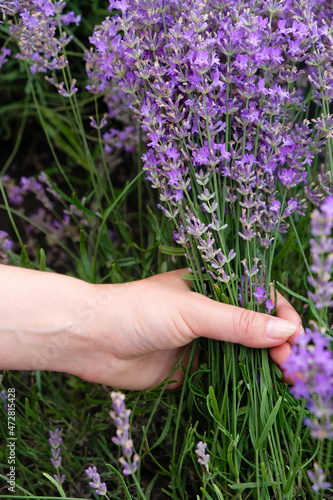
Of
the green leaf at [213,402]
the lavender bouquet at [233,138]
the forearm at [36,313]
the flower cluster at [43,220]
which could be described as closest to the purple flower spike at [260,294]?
the lavender bouquet at [233,138]

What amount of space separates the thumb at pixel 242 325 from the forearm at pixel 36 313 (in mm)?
265

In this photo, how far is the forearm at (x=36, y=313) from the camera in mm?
1031

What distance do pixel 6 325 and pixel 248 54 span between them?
27.9 inches

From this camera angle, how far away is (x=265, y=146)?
0.92 m

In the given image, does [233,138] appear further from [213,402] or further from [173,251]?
[213,402]

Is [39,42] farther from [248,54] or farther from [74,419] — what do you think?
[74,419]

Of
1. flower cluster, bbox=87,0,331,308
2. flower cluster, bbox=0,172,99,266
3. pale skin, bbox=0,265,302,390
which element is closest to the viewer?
flower cluster, bbox=87,0,331,308

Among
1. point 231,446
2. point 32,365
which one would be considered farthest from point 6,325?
point 231,446

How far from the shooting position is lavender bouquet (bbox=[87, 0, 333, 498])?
85 cm

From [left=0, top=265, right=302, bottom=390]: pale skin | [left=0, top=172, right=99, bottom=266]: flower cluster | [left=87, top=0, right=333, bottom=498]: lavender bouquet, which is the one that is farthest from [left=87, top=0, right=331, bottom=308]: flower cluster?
[left=0, top=172, right=99, bottom=266]: flower cluster

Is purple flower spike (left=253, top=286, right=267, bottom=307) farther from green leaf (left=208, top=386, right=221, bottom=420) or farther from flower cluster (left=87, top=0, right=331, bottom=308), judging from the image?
green leaf (left=208, top=386, right=221, bottom=420)

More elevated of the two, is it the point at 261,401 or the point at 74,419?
the point at 261,401

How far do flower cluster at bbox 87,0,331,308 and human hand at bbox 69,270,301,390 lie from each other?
6 centimetres

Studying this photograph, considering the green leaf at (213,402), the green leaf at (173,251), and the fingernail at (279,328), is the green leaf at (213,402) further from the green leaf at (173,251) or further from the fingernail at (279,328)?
the green leaf at (173,251)
